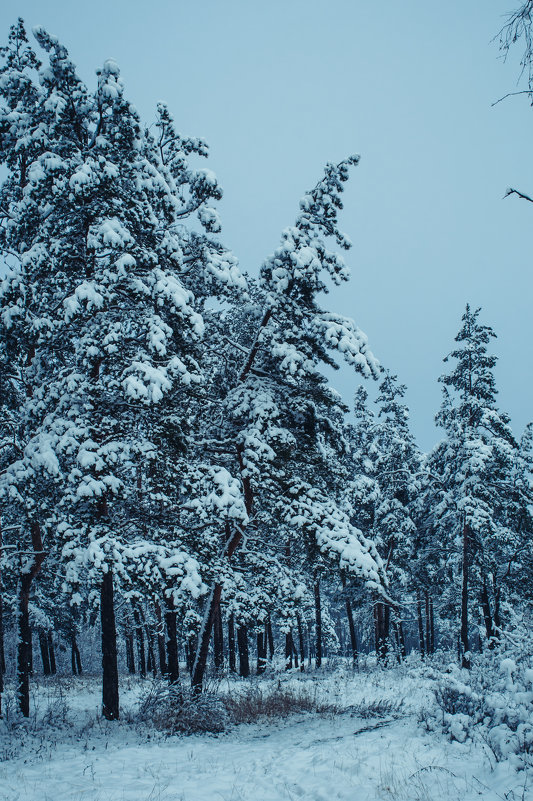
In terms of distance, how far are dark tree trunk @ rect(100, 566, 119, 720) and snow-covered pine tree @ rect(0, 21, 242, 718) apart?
26 millimetres

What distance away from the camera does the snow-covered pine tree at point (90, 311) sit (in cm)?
894

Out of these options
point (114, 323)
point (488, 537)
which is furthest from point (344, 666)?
point (114, 323)

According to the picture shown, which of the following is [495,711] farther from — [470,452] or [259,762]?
[470,452]

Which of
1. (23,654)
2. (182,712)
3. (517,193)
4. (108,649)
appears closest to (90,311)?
(108,649)

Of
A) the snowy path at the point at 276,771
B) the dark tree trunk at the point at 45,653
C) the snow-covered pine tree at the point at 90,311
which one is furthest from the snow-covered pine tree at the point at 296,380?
the dark tree trunk at the point at 45,653

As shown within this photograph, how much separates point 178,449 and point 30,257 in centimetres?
478

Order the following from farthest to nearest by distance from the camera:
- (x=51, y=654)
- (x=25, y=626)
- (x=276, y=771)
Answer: (x=51, y=654), (x=25, y=626), (x=276, y=771)

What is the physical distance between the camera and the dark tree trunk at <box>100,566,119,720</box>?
32.5 ft

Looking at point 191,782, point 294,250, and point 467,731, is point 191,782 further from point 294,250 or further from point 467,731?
point 294,250

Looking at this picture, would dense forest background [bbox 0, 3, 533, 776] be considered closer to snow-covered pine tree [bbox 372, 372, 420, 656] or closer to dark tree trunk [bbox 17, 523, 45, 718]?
dark tree trunk [bbox 17, 523, 45, 718]

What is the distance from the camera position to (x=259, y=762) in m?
7.04

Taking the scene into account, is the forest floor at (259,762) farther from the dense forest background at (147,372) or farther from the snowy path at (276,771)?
the dense forest background at (147,372)

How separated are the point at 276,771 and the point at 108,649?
4835 millimetres

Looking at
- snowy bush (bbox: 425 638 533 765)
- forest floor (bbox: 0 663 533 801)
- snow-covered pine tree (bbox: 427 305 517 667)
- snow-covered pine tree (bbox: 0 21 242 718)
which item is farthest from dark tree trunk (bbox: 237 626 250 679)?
snowy bush (bbox: 425 638 533 765)
